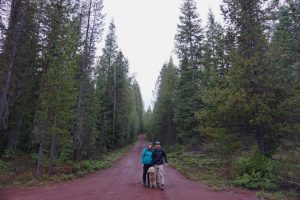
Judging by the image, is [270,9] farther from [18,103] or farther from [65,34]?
[18,103]

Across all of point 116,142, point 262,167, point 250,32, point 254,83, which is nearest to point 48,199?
point 262,167

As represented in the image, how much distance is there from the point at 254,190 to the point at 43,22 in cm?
1964

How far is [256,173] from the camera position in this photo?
15.3 m

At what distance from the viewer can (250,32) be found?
61.1 feet

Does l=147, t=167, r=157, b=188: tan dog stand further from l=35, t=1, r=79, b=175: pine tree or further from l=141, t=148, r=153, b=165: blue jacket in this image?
l=35, t=1, r=79, b=175: pine tree

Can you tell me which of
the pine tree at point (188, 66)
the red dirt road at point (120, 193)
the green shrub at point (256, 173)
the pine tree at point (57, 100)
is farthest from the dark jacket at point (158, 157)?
the pine tree at point (188, 66)

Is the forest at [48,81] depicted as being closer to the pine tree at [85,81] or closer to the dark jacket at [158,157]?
the pine tree at [85,81]

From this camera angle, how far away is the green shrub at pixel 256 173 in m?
14.6

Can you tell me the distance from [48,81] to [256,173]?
12571 millimetres

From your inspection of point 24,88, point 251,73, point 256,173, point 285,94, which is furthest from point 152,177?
point 24,88

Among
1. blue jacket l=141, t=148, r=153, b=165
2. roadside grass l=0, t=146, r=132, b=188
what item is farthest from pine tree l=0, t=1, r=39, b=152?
blue jacket l=141, t=148, r=153, b=165

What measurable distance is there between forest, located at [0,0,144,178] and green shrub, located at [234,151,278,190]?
34.4 feet

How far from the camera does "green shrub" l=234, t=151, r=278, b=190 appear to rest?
1462 centimetres

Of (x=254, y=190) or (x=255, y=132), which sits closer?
(x=254, y=190)
